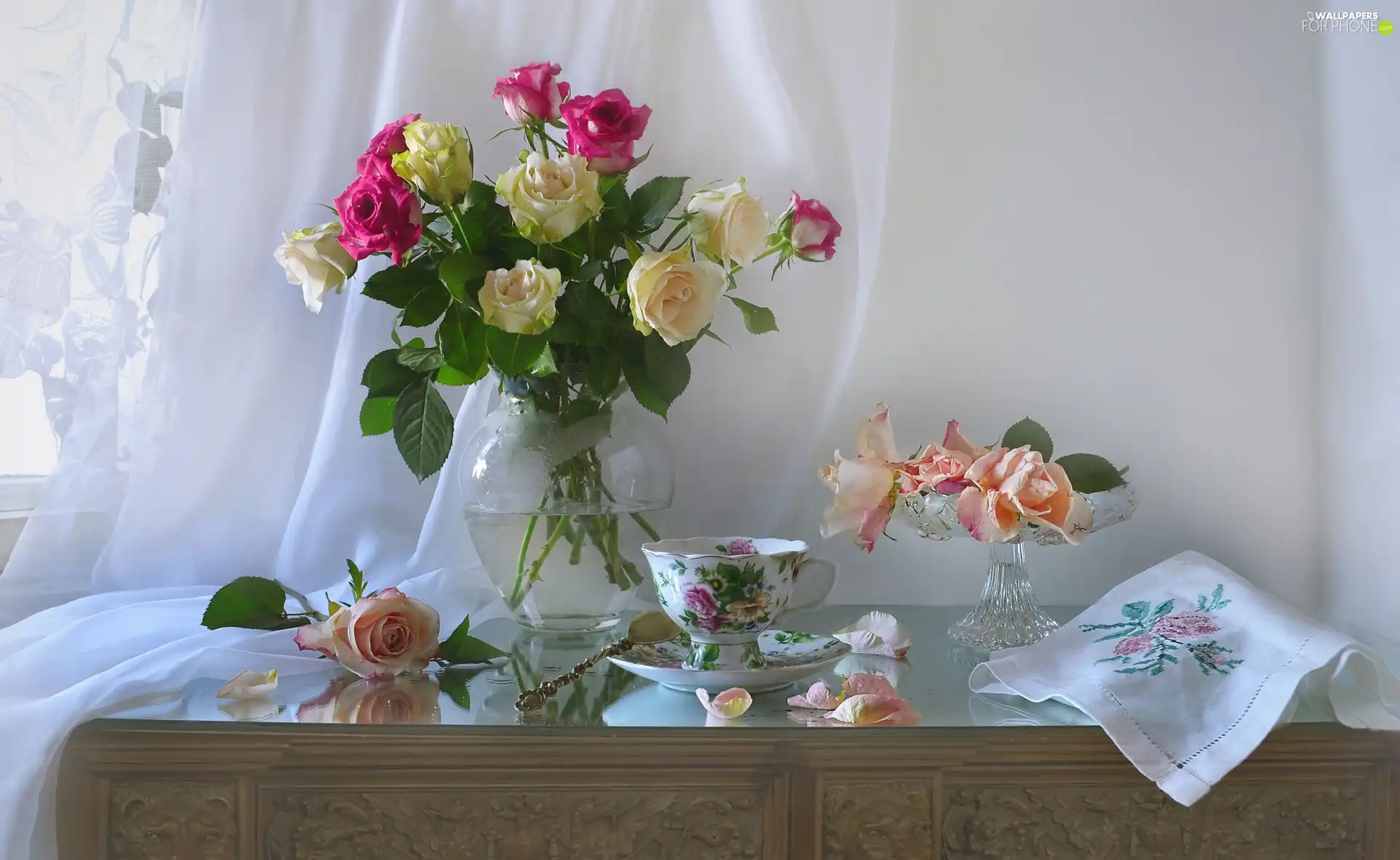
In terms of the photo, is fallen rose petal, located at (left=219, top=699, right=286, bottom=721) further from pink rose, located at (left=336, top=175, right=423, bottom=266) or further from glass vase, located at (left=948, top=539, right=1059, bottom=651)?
glass vase, located at (left=948, top=539, right=1059, bottom=651)

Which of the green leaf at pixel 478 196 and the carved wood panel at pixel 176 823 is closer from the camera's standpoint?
the carved wood panel at pixel 176 823

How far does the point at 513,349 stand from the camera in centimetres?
86

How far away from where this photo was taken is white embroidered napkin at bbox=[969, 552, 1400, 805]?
70cm

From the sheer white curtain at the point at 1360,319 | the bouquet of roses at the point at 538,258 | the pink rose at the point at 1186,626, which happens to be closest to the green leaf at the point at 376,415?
the bouquet of roses at the point at 538,258

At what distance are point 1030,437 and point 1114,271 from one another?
28 centimetres

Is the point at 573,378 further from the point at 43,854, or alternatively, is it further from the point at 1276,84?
the point at 1276,84

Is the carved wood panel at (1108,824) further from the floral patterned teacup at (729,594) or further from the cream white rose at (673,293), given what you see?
the cream white rose at (673,293)

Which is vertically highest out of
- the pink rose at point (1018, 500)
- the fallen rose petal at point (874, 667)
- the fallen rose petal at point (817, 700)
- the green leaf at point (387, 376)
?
the green leaf at point (387, 376)

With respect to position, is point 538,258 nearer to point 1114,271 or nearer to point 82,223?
point 82,223

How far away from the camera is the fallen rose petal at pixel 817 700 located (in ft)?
2.50

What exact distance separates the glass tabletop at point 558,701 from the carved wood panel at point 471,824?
0.05 metres

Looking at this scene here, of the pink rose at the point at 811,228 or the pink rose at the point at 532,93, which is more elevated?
the pink rose at the point at 532,93

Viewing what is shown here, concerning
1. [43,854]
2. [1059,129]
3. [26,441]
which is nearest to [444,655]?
[43,854]

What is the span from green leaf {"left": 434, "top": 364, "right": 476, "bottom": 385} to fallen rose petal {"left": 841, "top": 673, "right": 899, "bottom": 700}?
0.40 meters
